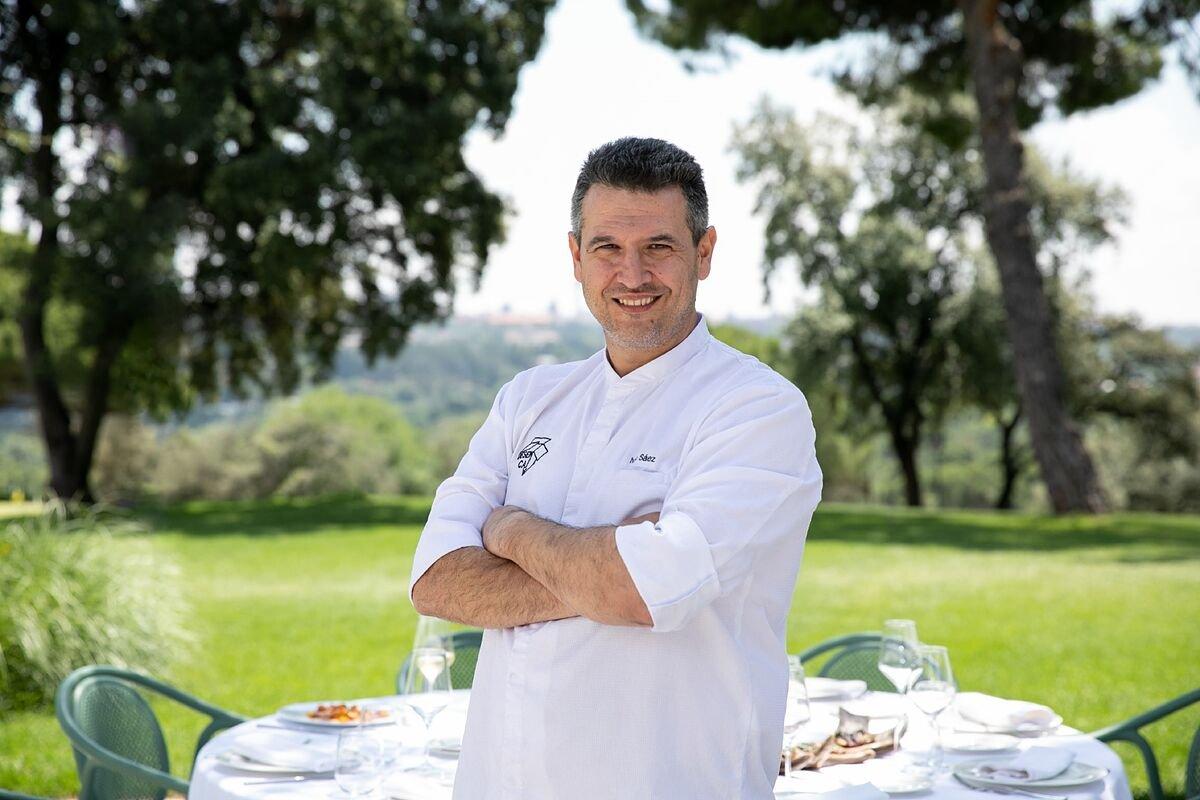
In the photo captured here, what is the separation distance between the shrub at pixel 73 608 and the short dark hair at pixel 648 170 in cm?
667

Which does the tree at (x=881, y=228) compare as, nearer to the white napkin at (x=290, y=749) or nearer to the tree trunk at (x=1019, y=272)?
the tree trunk at (x=1019, y=272)

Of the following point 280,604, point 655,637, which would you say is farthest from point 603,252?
point 280,604

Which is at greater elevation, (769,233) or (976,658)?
(769,233)

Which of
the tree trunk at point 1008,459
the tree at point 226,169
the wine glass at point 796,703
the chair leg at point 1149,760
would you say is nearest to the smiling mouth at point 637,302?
the wine glass at point 796,703

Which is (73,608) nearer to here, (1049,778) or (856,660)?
(856,660)

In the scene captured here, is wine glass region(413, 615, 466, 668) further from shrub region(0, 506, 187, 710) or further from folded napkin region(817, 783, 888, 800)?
shrub region(0, 506, 187, 710)

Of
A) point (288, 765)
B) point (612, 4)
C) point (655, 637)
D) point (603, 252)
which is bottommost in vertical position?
point (288, 765)

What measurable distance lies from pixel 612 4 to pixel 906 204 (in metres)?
12.4

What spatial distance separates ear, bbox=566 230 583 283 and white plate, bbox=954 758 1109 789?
1.65m

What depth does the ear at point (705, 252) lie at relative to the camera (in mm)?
2678

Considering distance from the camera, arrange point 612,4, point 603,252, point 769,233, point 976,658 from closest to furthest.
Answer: point 603,252 < point 976,658 < point 612,4 < point 769,233

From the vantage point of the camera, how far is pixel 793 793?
2945 mm

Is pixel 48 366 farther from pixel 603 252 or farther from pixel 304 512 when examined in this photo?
pixel 603 252

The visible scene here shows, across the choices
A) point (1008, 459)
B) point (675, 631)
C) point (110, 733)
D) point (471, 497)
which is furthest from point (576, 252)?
point (1008, 459)
